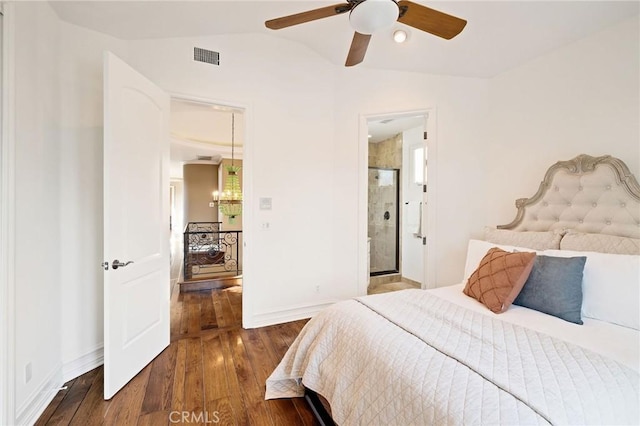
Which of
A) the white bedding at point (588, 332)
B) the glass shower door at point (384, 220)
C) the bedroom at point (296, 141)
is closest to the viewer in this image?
the white bedding at point (588, 332)

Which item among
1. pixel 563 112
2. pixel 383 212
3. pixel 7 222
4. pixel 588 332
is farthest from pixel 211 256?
pixel 563 112

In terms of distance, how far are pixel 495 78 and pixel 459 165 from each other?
3.00 ft

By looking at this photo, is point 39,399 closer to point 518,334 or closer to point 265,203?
point 265,203

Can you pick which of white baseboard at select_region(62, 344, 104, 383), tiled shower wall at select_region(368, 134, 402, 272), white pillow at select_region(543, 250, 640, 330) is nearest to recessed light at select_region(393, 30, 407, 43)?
white pillow at select_region(543, 250, 640, 330)

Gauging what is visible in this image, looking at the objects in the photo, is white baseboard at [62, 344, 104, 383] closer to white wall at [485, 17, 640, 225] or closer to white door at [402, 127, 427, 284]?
white wall at [485, 17, 640, 225]

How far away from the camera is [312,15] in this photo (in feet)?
5.39

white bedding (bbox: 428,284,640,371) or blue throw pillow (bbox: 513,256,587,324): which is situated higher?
blue throw pillow (bbox: 513,256,587,324)

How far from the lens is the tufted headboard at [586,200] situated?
195 cm

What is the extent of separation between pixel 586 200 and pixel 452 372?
6.48 ft

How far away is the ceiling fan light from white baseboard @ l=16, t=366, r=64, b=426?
2.77m

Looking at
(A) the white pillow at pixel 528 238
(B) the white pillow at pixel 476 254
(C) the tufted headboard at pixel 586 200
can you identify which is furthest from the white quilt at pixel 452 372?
(C) the tufted headboard at pixel 586 200

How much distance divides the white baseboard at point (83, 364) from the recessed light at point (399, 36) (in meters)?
3.51

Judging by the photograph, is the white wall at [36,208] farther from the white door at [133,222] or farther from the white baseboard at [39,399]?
the white door at [133,222]

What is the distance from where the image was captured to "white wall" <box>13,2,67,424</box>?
63.9 inches
